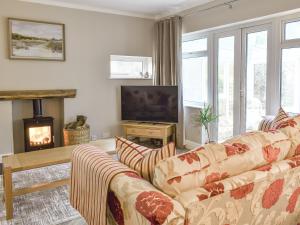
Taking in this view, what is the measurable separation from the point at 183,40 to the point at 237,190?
4.23m

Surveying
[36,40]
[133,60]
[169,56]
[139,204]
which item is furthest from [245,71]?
[139,204]

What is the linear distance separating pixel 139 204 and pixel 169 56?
4.15m

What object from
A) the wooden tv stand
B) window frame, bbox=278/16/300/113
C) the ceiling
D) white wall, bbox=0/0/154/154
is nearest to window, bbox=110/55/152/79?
white wall, bbox=0/0/154/154

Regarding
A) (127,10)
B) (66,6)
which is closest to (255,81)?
(127,10)

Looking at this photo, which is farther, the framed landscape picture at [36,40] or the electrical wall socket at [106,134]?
the electrical wall socket at [106,134]

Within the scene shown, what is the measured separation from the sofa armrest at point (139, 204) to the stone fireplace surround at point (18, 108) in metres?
3.23

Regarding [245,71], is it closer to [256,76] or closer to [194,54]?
[256,76]

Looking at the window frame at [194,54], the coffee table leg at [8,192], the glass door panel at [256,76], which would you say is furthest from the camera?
the window frame at [194,54]

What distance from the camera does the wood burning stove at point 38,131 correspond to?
4.31 meters

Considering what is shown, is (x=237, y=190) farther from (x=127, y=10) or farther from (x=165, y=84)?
(x=127, y=10)

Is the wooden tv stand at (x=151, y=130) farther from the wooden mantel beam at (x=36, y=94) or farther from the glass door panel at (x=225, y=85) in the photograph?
the wooden mantel beam at (x=36, y=94)

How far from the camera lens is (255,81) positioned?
158 inches

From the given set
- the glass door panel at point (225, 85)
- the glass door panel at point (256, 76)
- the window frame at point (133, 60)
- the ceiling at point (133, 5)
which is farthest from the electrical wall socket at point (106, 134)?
the glass door panel at point (256, 76)

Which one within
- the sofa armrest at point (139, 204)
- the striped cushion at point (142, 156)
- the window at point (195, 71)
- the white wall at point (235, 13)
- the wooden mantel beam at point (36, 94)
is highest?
the white wall at point (235, 13)
